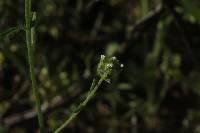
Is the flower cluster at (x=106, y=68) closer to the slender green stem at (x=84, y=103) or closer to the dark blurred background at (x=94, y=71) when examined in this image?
the slender green stem at (x=84, y=103)

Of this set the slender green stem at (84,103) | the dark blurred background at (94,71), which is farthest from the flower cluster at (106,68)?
the dark blurred background at (94,71)

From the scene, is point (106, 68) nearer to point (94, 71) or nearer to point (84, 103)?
point (84, 103)

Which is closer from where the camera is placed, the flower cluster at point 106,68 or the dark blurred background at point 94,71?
the flower cluster at point 106,68

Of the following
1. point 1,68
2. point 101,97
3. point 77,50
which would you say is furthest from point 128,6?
point 1,68

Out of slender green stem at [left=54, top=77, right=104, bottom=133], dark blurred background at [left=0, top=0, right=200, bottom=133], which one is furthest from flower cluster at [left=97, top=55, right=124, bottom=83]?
dark blurred background at [left=0, top=0, right=200, bottom=133]

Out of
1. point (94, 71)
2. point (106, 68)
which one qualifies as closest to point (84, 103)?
point (106, 68)

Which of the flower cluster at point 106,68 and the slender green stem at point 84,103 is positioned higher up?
the flower cluster at point 106,68

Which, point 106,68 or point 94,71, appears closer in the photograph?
point 106,68

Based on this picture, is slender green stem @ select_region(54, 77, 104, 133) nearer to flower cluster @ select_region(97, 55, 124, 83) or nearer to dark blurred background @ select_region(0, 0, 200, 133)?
flower cluster @ select_region(97, 55, 124, 83)

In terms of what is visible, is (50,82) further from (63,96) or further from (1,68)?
(1,68)
